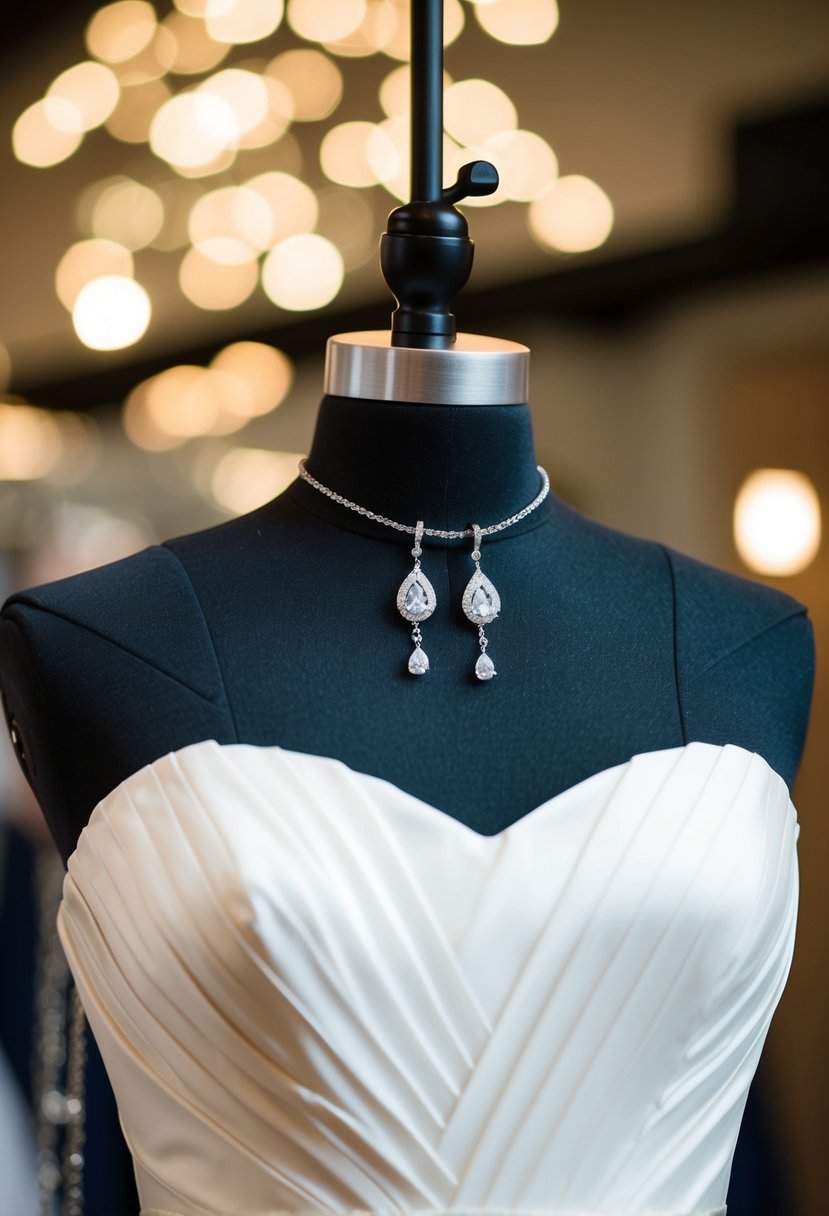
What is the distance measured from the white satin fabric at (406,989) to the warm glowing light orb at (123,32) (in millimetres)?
3460

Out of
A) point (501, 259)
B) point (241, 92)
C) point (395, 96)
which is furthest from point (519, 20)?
point (501, 259)

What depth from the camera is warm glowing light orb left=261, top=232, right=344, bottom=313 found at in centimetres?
455

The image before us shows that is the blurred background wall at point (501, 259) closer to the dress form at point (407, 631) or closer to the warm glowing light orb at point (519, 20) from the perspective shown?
the warm glowing light orb at point (519, 20)

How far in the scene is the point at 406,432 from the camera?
1231mm

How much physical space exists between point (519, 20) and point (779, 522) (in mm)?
1832

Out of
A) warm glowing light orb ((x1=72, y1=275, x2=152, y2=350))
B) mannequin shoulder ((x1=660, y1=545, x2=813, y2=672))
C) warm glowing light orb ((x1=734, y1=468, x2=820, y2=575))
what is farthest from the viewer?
warm glowing light orb ((x1=72, y1=275, x2=152, y2=350))

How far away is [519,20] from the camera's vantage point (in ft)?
12.1

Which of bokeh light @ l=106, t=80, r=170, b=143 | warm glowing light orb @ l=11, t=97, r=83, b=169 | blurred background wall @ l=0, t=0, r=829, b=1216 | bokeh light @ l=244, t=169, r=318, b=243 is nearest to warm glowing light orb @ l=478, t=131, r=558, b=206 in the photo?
blurred background wall @ l=0, t=0, r=829, b=1216

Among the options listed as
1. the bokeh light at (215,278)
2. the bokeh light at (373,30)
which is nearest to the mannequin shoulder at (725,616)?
the bokeh light at (373,30)

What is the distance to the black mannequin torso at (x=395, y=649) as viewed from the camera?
1.17m

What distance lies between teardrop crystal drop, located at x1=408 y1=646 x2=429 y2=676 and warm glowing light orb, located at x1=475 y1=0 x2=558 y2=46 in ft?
9.21

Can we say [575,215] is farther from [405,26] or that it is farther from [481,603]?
[481,603]

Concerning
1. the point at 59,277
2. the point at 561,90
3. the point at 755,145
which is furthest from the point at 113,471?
the point at 755,145

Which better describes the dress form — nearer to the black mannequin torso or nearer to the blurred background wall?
the black mannequin torso
